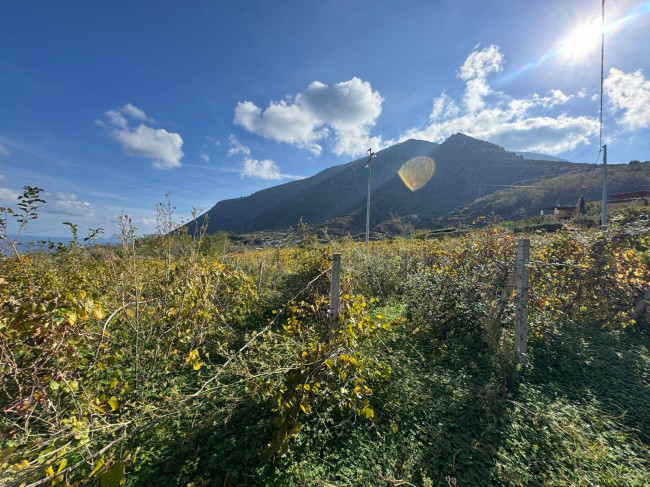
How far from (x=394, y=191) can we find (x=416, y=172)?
21235 millimetres

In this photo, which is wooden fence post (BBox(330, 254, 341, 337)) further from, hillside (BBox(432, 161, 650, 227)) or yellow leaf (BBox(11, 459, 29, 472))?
hillside (BBox(432, 161, 650, 227))

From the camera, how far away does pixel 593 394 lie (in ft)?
9.06

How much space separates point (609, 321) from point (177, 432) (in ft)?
20.1

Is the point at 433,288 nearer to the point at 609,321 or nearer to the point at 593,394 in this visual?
the point at 593,394

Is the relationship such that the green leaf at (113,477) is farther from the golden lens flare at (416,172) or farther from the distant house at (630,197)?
the golden lens flare at (416,172)

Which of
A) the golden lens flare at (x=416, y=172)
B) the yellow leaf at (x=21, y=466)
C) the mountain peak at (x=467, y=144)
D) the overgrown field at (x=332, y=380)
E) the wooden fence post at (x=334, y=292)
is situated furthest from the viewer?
the mountain peak at (x=467, y=144)

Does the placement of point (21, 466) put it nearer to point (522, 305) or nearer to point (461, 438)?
point (461, 438)

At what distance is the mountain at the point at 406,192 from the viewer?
57781 mm

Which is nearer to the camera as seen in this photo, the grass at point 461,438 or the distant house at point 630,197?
the grass at point 461,438

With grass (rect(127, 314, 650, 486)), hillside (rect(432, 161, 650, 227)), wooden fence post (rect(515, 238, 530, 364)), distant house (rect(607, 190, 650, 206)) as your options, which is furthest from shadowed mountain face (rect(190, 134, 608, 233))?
grass (rect(127, 314, 650, 486))

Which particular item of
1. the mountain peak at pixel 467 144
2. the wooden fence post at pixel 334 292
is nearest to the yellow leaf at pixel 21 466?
the wooden fence post at pixel 334 292

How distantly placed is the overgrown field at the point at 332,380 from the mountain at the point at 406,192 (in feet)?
129

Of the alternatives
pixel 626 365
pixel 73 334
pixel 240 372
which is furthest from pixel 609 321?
pixel 73 334

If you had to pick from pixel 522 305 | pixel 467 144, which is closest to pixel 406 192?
pixel 467 144
